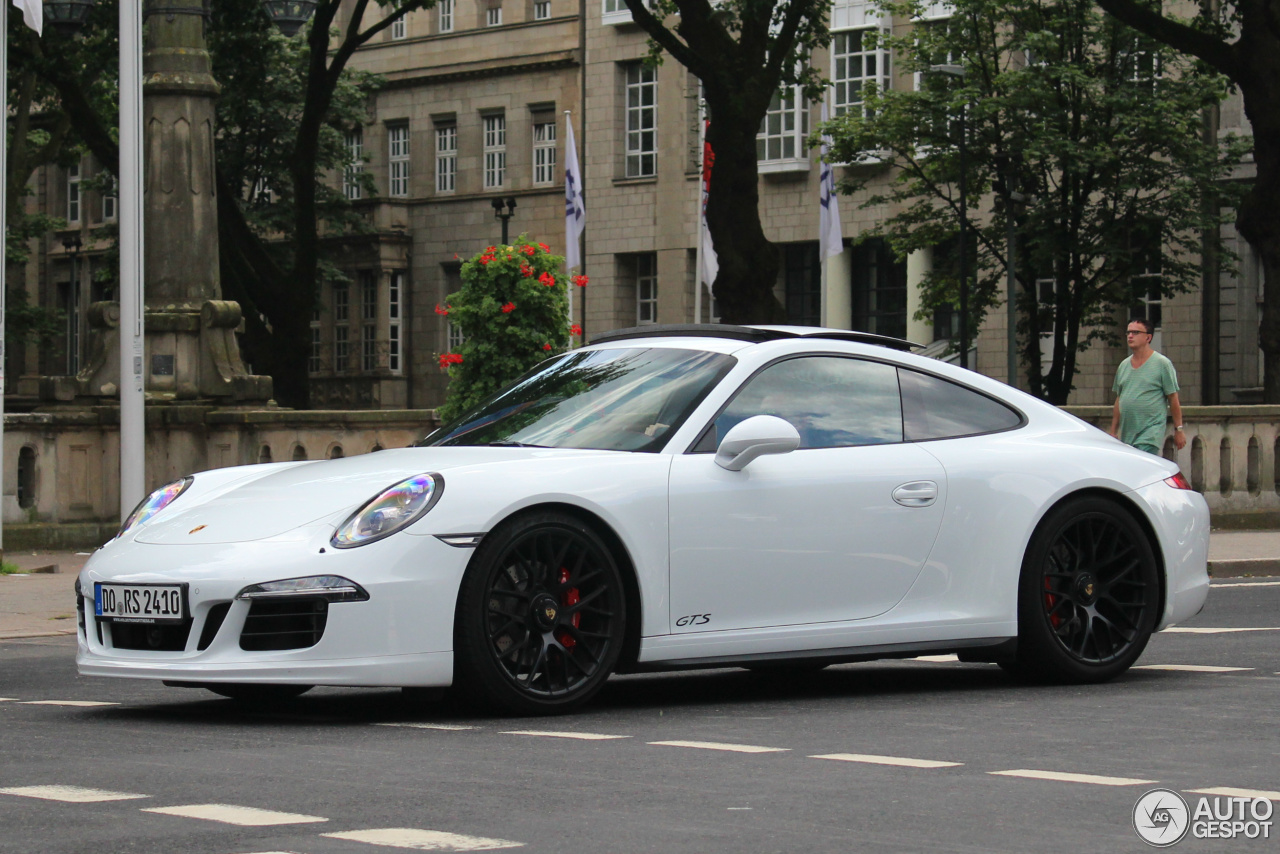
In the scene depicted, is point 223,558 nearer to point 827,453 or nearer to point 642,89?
point 827,453

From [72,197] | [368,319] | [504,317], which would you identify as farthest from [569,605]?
[72,197]

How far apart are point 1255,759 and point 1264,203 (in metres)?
20.5

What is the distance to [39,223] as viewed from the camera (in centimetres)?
4906

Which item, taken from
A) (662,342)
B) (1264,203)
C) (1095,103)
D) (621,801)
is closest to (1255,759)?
(621,801)

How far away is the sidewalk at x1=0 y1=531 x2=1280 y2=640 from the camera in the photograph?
12914 millimetres

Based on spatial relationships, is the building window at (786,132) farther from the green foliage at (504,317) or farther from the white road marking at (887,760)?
the white road marking at (887,760)

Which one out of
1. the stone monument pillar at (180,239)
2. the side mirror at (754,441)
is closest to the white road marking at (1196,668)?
the side mirror at (754,441)

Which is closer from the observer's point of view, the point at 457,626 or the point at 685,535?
the point at 457,626

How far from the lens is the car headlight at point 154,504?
8.16 meters

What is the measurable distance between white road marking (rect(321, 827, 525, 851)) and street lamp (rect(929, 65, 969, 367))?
109ft

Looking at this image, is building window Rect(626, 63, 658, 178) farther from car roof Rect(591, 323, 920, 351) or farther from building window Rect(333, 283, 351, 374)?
car roof Rect(591, 323, 920, 351)

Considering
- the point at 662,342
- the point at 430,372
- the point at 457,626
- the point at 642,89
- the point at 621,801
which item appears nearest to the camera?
the point at 621,801

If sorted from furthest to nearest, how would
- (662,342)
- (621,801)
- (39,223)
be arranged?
(39,223)
(662,342)
(621,801)

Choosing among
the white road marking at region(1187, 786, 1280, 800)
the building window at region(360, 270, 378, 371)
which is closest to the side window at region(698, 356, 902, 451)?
the white road marking at region(1187, 786, 1280, 800)
